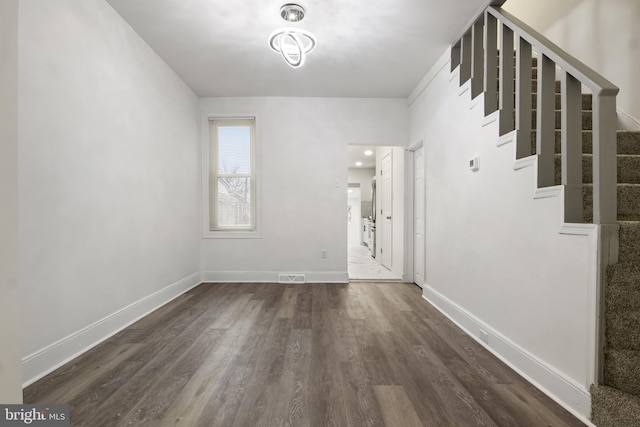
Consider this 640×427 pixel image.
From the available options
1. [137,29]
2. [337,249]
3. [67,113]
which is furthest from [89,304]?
[337,249]

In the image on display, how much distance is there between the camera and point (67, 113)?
2.20m

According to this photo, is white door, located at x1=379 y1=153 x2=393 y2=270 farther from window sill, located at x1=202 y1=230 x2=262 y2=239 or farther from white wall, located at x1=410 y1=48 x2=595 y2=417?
window sill, located at x1=202 y1=230 x2=262 y2=239

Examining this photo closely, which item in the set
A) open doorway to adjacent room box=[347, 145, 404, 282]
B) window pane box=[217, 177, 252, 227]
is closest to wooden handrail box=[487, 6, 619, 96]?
open doorway to adjacent room box=[347, 145, 404, 282]

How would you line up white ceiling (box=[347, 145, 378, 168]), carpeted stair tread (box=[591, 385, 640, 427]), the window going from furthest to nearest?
white ceiling (box=[347, 145, 378, 168]) < the window < carpeted stair tread (box=[591, 385, 640, 427])

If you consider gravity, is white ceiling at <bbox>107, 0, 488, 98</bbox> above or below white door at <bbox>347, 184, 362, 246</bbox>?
above

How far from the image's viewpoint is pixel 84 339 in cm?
234

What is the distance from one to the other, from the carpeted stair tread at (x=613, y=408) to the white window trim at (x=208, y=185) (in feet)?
13.0

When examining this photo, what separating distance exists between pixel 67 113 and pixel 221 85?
7.87 ft

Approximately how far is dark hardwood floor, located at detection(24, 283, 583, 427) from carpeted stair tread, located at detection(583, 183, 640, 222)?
1.13 meters

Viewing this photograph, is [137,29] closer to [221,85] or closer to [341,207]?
[221,85]

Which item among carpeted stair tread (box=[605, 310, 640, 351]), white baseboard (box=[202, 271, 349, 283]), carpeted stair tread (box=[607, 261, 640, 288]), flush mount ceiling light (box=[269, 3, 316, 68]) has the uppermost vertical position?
flush mount ceiling light (box=[269, 3, 316, 68])

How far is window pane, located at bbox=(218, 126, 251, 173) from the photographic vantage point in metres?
4.82

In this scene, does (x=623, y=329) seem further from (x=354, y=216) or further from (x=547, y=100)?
(x=354, y=216)

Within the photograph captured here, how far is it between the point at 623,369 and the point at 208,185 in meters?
4.71
